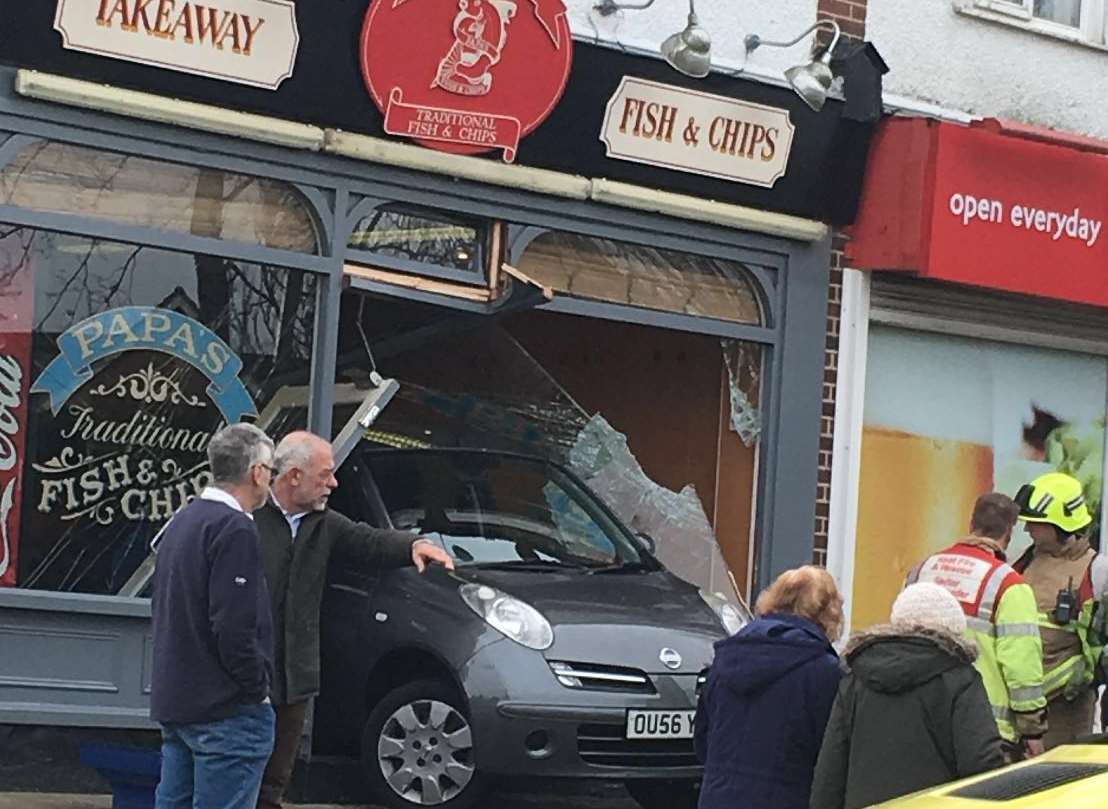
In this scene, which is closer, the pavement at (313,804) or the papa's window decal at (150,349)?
the pavement at (313,804)

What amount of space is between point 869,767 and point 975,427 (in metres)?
7.46

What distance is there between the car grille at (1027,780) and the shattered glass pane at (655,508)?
22.8 feet

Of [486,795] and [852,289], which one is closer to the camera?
[486,795]

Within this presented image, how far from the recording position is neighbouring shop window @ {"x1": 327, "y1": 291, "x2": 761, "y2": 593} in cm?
1243

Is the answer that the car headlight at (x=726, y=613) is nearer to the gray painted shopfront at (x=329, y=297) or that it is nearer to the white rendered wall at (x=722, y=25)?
the gray painted shopfront at (x=329, y=297)

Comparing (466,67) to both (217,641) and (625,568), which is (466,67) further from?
(217,641)

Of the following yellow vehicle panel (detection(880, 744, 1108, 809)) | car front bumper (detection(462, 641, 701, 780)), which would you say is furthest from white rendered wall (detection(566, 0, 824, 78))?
yellow vehicle panel (detection(880, 744, 1108, 809))

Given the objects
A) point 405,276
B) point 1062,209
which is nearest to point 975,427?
point 1062,209

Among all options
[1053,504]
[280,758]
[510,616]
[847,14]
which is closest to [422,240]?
[510,616]

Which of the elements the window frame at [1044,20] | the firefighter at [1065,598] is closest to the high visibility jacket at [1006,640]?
the firefighter at [1065,598]

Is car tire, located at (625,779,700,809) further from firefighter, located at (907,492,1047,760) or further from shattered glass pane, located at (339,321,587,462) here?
shattered glass pane, located at (339,321,587,462)

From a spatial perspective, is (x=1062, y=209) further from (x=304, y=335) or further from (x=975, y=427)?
(x=304, y=335)

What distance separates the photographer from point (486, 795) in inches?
384

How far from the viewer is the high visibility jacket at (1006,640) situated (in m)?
7.77
